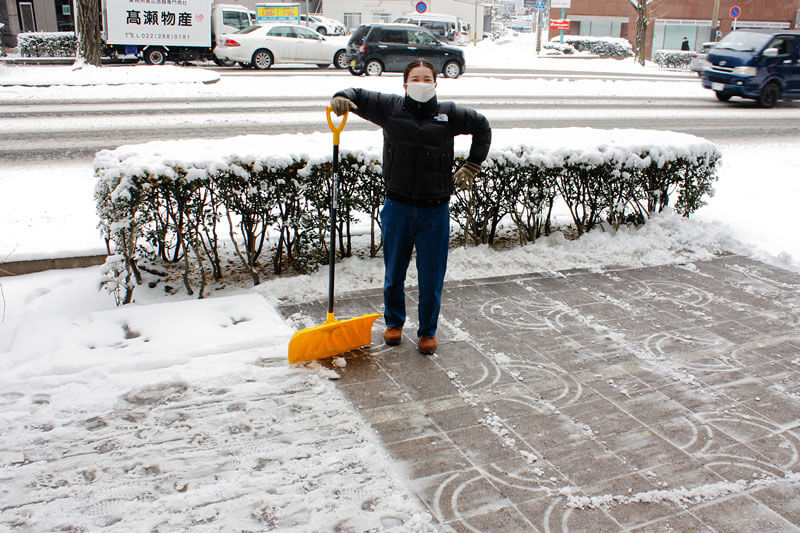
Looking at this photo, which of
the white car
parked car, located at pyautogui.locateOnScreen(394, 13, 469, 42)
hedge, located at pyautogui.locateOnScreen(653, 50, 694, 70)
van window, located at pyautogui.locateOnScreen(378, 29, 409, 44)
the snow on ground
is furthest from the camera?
parked car, located at pyautogui.locateOnScreen(394, 13, 469, 42)

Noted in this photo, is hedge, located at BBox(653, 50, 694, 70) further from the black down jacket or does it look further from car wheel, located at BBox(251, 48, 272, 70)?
the black down jacket

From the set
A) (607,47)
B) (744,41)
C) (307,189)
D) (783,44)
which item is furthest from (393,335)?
(607,47)

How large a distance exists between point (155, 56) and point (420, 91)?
23.1 meters

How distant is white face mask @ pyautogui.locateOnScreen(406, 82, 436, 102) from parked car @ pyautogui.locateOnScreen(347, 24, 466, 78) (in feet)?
60.1

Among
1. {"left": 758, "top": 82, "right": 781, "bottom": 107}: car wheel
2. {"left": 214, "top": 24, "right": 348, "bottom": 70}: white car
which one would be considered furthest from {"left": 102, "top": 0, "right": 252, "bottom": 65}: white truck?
{"left": 758, "top": 82, "right": 781, "bottom": 107}: car wheel

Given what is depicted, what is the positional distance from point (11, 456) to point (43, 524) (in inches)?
23.1

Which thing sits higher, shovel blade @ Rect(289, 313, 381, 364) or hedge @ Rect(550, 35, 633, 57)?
hedge @ Rect(550, 35, 633, 57)

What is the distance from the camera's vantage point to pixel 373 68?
→ 21719 mm

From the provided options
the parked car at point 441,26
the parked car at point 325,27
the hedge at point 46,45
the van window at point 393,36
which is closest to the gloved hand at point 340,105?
the van window at point 393,36

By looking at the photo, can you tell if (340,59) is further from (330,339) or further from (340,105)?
(330,339)

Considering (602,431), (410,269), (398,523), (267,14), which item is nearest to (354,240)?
(410,269)

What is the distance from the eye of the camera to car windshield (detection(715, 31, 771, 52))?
17453 mm

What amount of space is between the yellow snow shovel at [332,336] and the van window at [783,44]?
689 inches

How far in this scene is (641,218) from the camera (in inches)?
260
